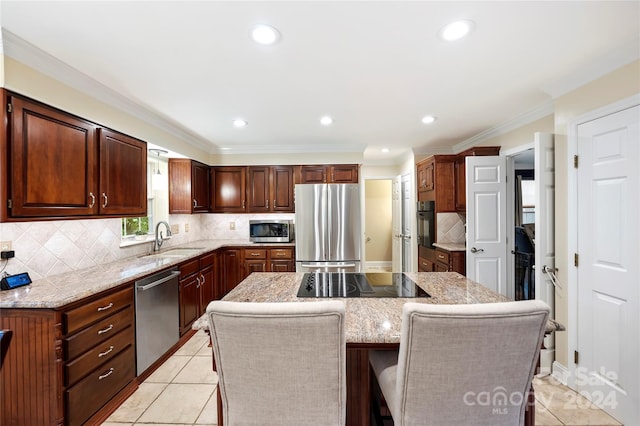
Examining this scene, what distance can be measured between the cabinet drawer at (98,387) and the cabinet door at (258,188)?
2693 millimetres

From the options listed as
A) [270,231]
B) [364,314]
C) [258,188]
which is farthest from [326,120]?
[364,314]

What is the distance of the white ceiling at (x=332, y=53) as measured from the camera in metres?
1.49

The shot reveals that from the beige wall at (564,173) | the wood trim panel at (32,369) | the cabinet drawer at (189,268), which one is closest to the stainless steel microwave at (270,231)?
the cabinet drawer at (189,268)

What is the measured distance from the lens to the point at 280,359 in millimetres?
1007

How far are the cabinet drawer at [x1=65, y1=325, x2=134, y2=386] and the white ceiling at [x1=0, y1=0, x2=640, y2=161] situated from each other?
6.26 feet

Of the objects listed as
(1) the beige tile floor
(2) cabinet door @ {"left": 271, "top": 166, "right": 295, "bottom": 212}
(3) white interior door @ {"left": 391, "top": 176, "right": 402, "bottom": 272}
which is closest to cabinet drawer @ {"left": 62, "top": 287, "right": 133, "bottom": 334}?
(1) the beige tile floor

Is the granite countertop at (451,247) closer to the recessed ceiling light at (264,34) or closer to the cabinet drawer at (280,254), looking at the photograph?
the cabinet drawer at (280,254)

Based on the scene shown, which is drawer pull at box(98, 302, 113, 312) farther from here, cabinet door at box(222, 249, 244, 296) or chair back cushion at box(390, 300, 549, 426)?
cabinet door at box(222, 249, 244, 296)

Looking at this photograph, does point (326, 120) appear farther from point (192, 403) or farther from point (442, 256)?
point (192, 403)

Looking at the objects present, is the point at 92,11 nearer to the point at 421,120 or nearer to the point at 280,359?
the point at 280,359

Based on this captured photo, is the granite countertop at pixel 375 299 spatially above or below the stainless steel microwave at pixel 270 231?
below

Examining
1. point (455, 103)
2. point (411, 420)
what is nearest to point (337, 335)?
point (411, 420)

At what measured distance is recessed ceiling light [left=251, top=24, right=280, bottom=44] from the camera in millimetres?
1616

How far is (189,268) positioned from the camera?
3180 mm
